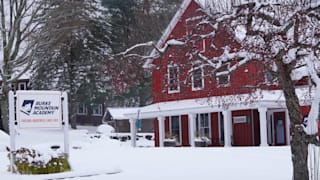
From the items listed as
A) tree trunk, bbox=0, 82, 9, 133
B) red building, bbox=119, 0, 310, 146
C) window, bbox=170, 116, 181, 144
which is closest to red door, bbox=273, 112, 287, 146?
red building, bbox=119, 0, 310, 146

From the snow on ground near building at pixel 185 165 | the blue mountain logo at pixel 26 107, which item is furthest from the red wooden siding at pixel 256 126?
the blue mountain logo at pixel 26 107

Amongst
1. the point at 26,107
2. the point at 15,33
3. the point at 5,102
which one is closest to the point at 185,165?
the point at 26,107

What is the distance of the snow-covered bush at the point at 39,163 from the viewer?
1611cm

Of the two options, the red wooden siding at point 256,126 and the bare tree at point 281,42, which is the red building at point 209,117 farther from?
the bare tree at point 281,42

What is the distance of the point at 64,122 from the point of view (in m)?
17.7

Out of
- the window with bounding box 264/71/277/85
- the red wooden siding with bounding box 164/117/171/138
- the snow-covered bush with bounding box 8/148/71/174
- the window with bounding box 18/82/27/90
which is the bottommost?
the snow-covered bush with bounding box 8/148/71/174

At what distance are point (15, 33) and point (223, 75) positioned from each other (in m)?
28.0

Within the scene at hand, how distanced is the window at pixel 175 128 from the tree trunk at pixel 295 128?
Result: 21910 millimetres

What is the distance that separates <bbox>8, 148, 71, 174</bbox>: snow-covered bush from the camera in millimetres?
16109

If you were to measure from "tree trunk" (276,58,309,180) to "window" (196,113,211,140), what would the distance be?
20.4 metres

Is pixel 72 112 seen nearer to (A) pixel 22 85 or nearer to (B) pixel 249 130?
(A) pixel 22 85

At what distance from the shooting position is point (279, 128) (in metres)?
30.1

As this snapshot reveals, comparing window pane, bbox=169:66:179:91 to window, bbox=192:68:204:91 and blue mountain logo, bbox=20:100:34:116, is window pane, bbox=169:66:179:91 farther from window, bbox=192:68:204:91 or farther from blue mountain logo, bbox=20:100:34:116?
blue mountain logo, bbox=20:100:34:116

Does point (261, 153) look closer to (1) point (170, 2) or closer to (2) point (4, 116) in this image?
(2) point (4, 116)
